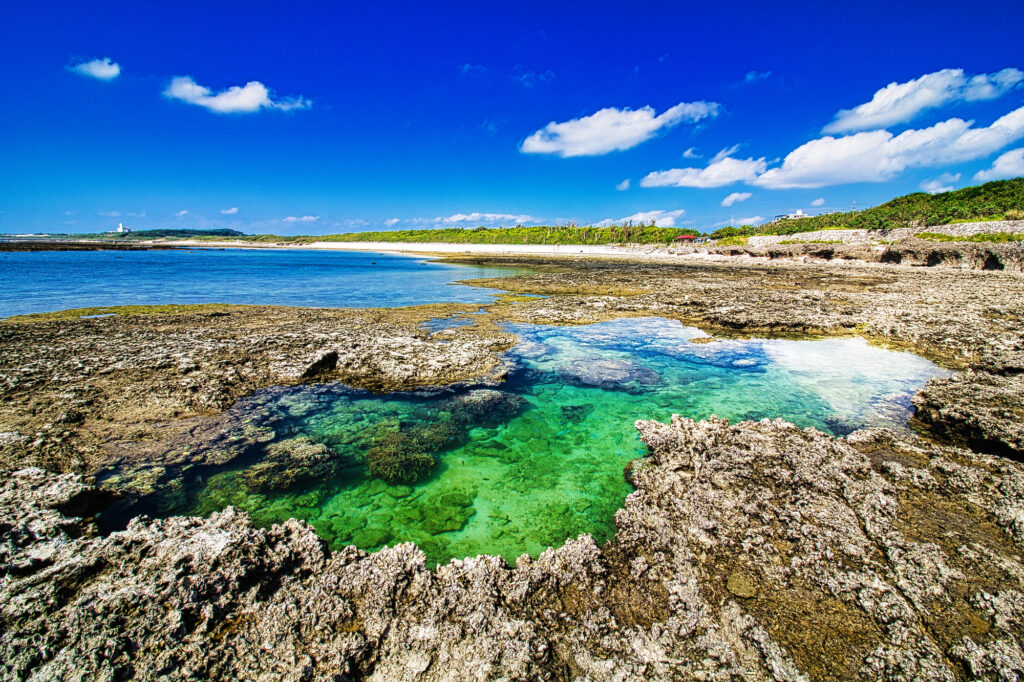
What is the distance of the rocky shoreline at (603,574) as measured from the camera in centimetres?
322

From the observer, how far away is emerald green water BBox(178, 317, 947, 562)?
5.48 meters

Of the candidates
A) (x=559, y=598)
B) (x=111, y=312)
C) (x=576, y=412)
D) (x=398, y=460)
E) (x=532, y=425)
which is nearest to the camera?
(x=559, y=598)

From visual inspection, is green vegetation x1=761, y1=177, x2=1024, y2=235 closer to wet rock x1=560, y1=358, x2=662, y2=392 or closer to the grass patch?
wet rock x1=560, y1=358, x2=662, y2=392

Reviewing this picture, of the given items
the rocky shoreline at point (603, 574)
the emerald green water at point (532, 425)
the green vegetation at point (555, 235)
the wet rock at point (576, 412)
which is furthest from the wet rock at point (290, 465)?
the green vegetation at point (555, 235)

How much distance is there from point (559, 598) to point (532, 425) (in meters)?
4.37

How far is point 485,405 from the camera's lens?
880 centimetres

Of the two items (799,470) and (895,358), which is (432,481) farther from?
(895,358)

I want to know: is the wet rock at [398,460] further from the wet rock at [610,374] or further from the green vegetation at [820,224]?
the green vegetation at [820,224]

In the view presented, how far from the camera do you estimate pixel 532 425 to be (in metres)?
8.23

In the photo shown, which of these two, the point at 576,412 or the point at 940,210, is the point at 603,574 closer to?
the point at 576,412

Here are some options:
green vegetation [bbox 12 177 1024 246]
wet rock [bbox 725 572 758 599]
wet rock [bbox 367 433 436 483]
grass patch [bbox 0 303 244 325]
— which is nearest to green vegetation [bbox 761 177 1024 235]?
green vegetation [bbox 12 177 1024 246]

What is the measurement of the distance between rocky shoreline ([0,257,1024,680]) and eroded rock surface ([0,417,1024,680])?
19 mm

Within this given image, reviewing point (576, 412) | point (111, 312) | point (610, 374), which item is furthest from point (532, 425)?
point (111, 312)

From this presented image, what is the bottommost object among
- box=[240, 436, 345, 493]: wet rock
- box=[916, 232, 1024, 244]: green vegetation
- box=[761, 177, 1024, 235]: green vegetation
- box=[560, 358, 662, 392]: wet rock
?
box=[240, 436, 345, 493]: wet rock
